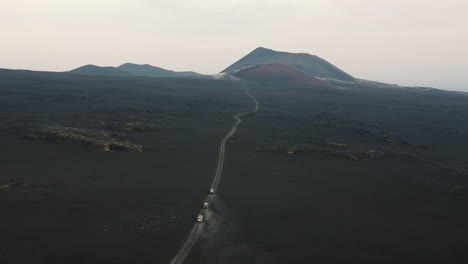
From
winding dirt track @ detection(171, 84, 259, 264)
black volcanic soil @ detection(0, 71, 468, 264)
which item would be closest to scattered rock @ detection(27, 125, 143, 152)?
black volcanic soil @ detection(0, 71, 468, 264)

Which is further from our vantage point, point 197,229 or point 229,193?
point 229,193

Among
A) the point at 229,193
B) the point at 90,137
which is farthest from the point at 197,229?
the point at 90,137

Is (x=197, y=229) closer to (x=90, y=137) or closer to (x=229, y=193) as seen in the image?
(x=229, y=193)

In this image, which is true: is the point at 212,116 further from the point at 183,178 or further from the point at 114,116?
the point at 183,178

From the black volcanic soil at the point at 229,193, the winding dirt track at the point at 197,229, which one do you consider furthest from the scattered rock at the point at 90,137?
the winding dirt track at the point at 197,229

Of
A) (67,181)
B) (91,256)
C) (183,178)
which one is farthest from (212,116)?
(91,256)

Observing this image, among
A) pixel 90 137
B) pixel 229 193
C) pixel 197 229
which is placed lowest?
pixel 197 229

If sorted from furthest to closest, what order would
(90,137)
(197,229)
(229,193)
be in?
(90,137)
(229,193)
(197,229)

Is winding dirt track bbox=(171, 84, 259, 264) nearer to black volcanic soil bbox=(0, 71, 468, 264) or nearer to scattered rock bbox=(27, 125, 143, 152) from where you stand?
black volcanic soil bbox=(0, 71, 468, 264)

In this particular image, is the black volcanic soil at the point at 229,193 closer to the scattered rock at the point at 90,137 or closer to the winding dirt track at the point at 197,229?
the scattered rock at the point at 90,137
